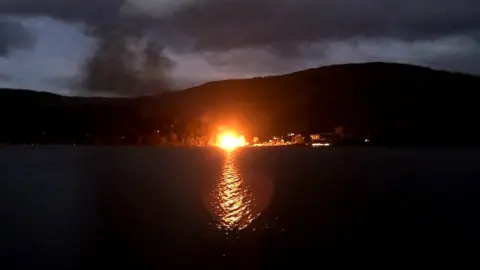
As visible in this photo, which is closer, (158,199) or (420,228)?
(420,228)

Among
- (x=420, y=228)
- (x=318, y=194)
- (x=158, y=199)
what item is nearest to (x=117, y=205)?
(x=158, y=199)

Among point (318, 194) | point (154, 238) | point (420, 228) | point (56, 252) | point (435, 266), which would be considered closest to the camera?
point (435, 266)

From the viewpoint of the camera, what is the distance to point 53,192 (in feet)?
221

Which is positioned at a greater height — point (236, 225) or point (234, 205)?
point (234, 205)

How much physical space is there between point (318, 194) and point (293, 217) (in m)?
18.9

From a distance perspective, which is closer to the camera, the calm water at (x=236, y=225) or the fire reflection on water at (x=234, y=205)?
the calm water at (x=236, y=225)

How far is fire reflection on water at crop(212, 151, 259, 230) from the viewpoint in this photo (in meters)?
42.7

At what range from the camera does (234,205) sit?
178 feet

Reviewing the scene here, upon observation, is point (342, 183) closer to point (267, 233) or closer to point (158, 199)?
point (158, 199)

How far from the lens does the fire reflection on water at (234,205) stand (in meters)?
42.7

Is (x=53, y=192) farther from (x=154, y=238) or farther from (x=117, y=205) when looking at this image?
(x=154, y=238)

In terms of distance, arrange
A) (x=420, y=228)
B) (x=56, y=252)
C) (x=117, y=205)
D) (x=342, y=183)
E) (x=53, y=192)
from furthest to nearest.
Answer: (x=342, y=183), (x=53, y=192), (x=117, y=205), (x=420, y=228), (x=56, y=252)

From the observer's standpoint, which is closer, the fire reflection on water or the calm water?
the calm water

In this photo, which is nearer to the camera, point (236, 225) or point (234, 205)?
point (236, 225)
